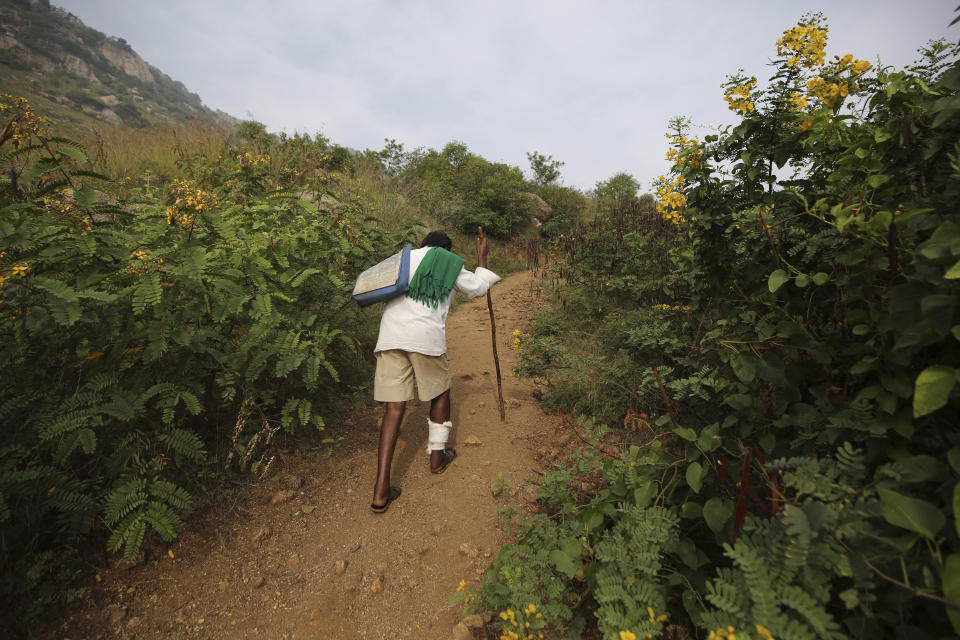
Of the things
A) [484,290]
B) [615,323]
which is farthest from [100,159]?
[615,323]

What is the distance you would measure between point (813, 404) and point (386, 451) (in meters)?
2.31

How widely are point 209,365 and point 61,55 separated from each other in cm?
8366

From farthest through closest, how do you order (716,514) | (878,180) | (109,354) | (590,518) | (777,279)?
(109,354) < (590,518) < (777,279) < (716,514) < (878,180)

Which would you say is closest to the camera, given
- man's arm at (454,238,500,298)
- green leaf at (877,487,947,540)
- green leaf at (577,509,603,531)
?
green leaf at (877,487,947,540)

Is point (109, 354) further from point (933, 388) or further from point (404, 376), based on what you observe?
point (933, 388)

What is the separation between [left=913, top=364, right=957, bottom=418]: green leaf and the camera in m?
0.89

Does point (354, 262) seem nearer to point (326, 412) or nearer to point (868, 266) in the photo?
point (326, 412)

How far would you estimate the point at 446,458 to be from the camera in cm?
305

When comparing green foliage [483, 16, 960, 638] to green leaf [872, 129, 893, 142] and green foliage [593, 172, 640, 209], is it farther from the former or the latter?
green foliage [593, 172, 640, 209]

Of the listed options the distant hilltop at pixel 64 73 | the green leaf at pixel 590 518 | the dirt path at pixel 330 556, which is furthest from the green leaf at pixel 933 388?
the distant hilltop at pixel 64 73

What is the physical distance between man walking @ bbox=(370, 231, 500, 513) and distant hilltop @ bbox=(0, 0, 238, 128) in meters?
30.7

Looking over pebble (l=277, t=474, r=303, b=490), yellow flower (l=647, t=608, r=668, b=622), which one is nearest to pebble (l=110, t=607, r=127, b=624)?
pebble (l=277, t=474, r=303, b=490)

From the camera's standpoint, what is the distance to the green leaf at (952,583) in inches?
28.5

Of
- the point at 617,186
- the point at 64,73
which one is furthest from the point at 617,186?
the point at 64,73
